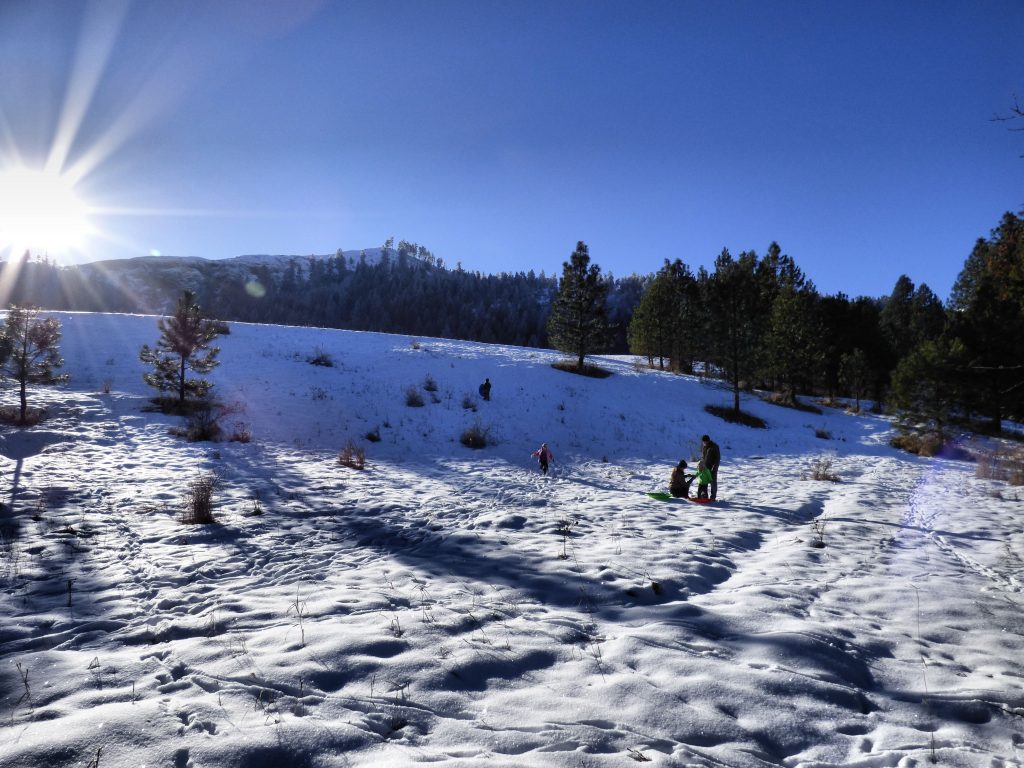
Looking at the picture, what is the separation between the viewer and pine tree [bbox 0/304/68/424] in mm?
12734

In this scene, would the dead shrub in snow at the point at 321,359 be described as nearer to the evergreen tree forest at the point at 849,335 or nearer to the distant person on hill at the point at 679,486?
the evergreen tree forest at the point at 849,335

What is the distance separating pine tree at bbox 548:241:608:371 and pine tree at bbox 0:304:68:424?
24.7 meters

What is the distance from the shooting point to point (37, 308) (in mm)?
13523

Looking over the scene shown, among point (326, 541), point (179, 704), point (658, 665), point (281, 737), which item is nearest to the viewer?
point (281, 737)

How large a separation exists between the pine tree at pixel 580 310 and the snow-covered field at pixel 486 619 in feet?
64.7

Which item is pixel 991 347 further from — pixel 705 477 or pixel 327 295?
pixel 327 295

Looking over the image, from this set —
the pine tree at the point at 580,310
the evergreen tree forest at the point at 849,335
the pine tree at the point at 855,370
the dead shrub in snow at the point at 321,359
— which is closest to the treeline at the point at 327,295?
the evergreen tree forest at the point at 849,335

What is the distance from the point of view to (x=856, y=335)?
43.7 metres

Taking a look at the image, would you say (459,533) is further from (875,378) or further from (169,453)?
(875,378)

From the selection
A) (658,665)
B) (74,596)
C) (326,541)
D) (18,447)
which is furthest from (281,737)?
(18,447)

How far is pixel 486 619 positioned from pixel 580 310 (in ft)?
93.2

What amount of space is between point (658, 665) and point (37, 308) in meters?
18.5

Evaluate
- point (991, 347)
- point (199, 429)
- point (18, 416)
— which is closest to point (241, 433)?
point (199, 429)

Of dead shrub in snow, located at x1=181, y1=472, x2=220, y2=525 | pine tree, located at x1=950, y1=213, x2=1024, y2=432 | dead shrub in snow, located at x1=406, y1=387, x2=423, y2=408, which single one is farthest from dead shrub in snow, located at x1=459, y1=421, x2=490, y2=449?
pine tree, located at x1=950, y1=213, x2=1024, y2=432
